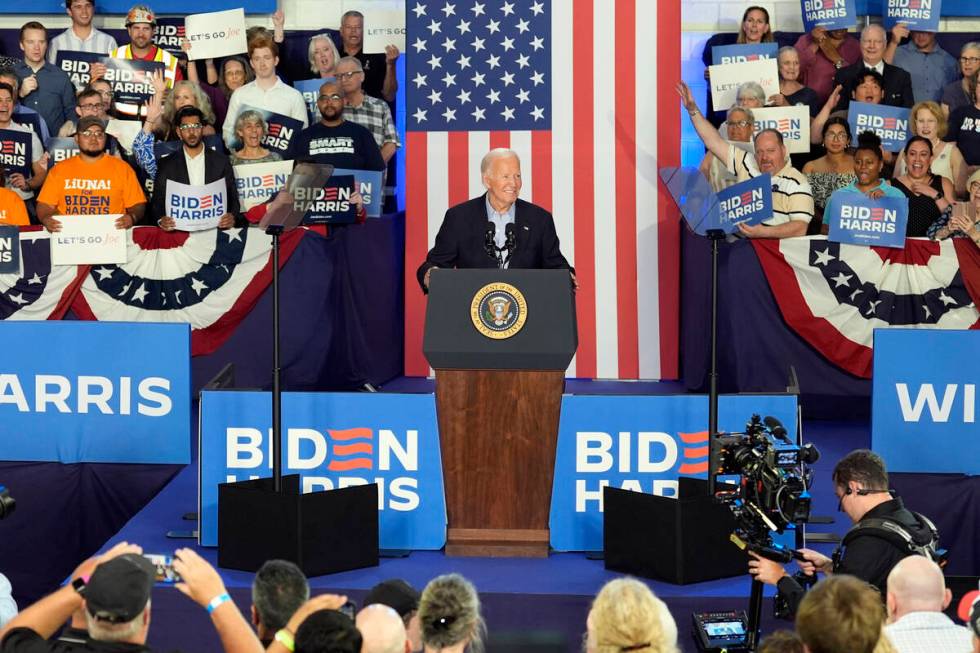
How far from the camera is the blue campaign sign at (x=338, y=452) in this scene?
21.6 feet

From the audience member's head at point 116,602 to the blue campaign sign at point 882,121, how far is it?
312 inches

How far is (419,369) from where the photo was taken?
10422 mm

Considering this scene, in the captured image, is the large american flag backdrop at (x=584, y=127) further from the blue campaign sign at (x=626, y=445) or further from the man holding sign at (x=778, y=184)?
the blue campaign sign at (x=626, y=445)

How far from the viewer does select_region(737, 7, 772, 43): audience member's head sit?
1113 cm

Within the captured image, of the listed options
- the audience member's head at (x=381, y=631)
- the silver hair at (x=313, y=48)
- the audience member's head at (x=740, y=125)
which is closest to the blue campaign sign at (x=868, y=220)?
the audience member's head at (x=740, y=125)

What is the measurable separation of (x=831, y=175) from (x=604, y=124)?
1.61 meters

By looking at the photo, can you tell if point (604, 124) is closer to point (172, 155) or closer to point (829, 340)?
point (829, 340)

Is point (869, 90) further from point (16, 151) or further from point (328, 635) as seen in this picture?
point (328, 635)

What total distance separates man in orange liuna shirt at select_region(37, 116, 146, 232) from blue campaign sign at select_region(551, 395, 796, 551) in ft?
14.7

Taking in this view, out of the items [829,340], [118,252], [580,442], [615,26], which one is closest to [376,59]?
[615,26]

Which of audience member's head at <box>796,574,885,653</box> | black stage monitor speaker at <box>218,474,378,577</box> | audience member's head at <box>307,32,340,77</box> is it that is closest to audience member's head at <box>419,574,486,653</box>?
audience member's head at <box>796,574,885,653</box>

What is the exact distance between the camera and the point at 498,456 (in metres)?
6.44

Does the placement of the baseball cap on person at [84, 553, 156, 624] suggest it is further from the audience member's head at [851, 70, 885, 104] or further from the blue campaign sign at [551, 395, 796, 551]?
the audience member's head at [851, 70, 885, 104]

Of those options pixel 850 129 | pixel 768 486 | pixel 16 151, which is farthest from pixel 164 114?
pixel 768 486
